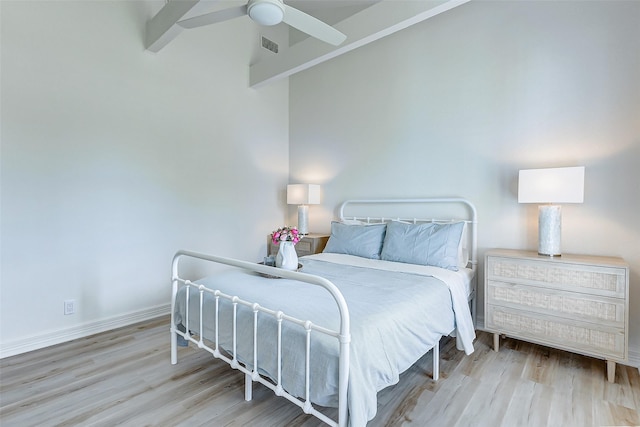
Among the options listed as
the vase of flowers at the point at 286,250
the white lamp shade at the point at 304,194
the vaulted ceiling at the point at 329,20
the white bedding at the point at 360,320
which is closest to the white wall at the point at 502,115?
the white lamp shade at the point at 304,194

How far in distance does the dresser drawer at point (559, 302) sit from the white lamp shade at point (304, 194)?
2.25 m

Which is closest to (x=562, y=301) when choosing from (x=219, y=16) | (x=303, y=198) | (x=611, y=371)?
(x=611, y=371)

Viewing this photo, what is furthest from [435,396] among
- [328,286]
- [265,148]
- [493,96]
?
[265,148]

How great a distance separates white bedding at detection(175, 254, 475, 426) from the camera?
1.41m

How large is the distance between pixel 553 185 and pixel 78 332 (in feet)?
13.3

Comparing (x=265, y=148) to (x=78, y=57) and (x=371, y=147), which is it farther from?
(x=78, y=57)

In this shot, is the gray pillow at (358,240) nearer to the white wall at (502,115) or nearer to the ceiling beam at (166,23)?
the white wall at (502,115)

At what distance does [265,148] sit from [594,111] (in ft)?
11.3

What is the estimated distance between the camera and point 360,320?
5.11 ft

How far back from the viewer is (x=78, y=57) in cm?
277

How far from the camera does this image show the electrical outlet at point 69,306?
278cm

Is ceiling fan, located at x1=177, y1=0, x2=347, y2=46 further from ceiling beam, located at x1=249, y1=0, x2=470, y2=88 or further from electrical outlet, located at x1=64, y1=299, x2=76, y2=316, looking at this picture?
electrical outlet, located at x1=64, y1=299, x2=76, y2=316

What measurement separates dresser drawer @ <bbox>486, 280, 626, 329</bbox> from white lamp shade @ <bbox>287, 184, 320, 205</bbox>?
2.25 metres

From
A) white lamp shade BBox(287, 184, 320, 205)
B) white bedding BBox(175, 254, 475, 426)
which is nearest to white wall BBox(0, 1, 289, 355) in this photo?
white lamp shade BBox(287, 184, 320, 205)
